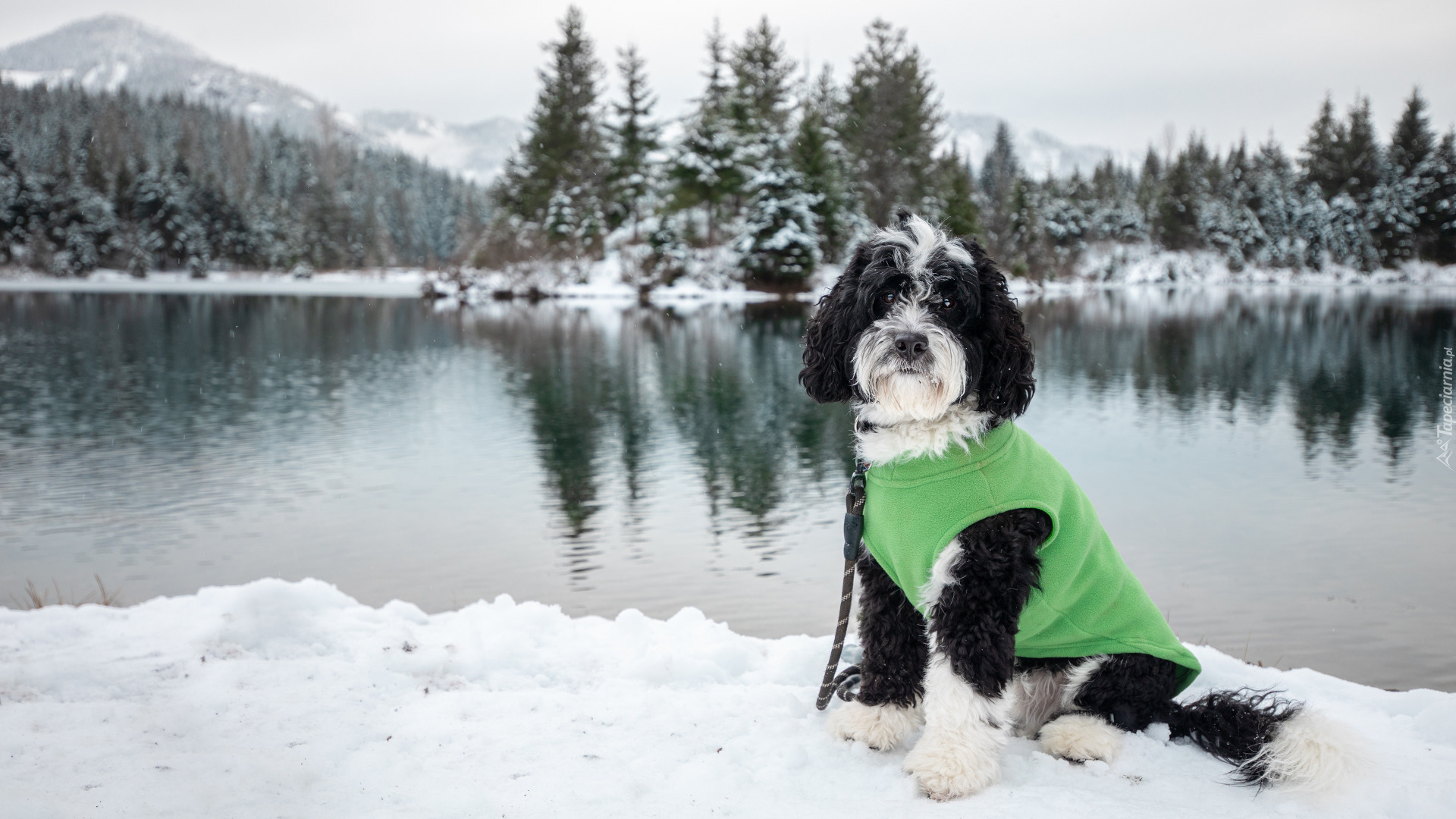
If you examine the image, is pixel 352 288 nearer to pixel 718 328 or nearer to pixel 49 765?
pixel 718 328

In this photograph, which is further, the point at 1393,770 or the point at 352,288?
the point at 352,288

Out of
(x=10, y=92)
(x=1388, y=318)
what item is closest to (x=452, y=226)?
(x=10, y=92)

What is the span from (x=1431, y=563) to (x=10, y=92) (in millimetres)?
144324

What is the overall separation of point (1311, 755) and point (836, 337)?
7.31 feet

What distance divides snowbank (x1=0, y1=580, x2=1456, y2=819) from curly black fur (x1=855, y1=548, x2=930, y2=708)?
255 mm

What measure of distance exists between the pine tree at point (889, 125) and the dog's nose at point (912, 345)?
5243 centimetres

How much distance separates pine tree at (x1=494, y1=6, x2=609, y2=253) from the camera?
5603cm

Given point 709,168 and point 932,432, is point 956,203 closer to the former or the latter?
point 709,168

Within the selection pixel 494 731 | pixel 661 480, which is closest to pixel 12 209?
pixel 661 480

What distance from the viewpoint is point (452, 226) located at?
448ft

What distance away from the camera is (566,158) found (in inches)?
2314

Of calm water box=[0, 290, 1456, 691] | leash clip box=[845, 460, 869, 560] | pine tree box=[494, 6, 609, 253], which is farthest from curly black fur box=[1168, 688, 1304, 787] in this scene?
pine tree box=[494, 6, 609, 253]

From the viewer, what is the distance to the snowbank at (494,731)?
300cm

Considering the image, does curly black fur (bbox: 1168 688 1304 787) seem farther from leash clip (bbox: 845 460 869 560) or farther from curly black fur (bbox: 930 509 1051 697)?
leash clip (bbox: 845 460 869 560)
